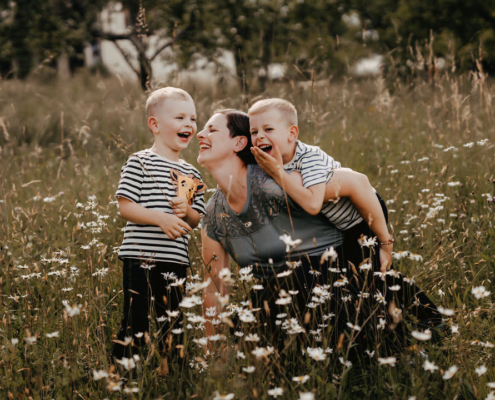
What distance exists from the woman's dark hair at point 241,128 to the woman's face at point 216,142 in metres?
0.03

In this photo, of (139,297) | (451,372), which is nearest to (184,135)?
(139,297)

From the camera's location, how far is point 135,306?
2.49m

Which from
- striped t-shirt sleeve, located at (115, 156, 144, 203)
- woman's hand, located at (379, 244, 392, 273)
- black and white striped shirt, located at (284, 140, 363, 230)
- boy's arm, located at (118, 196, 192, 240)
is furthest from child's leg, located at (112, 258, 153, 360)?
woman's hand, located at (379, 244, 392, 273)

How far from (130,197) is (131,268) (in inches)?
15.0

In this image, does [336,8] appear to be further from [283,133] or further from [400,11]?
[283,133]

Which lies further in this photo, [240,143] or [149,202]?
[240,143]

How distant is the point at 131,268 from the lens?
2.53m

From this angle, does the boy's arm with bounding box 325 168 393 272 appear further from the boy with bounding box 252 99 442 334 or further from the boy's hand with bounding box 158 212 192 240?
the boy's hand with bounding box 158 212 192 240

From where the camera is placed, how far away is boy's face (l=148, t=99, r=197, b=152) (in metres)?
2.63

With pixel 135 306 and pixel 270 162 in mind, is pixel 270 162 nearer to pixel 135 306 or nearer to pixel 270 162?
pixel 270 162

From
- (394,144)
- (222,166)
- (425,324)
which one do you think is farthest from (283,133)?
(394,144)

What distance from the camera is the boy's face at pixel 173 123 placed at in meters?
2.63

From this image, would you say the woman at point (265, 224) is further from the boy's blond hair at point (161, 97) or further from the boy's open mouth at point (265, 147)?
the boy's blond hair at point (161, 97)

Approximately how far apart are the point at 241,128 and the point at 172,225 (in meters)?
0.69
